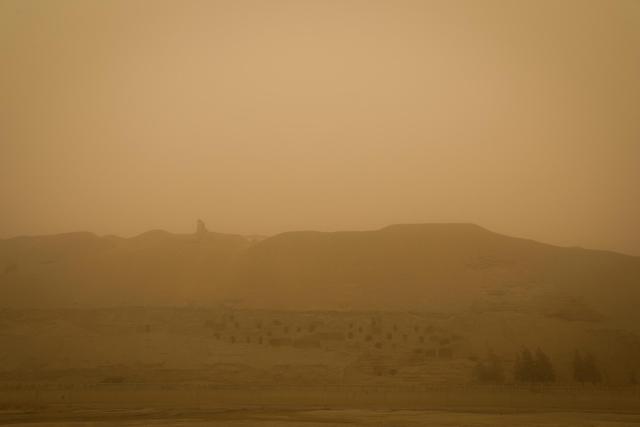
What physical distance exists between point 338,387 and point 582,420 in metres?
6.40

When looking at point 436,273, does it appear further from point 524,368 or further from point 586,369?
point 586,369

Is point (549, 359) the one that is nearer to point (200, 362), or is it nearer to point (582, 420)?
point (582, 420)

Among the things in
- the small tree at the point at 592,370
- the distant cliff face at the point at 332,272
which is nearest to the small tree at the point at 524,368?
the small tree at the point at 592,370

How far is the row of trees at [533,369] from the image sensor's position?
2066 cm

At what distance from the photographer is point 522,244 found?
78.2 feet

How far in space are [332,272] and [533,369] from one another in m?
6.59

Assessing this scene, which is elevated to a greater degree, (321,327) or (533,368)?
(321,327)

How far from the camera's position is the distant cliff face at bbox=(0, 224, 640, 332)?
22.7 meters

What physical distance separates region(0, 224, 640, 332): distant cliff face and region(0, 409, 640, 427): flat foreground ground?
4.83 metres

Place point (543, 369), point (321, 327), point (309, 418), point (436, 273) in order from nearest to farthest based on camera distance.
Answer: point (309, 418) < point (543, 369) < point (321, 327) < point (436, 273)

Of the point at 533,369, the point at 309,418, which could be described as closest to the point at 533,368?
the point at 533,369

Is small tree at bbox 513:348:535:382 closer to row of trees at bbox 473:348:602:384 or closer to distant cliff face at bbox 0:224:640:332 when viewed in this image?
row of trees at bbox 473:348:602:384

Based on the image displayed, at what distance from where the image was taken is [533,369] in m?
20.8

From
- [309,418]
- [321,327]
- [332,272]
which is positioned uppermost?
[332,272]
